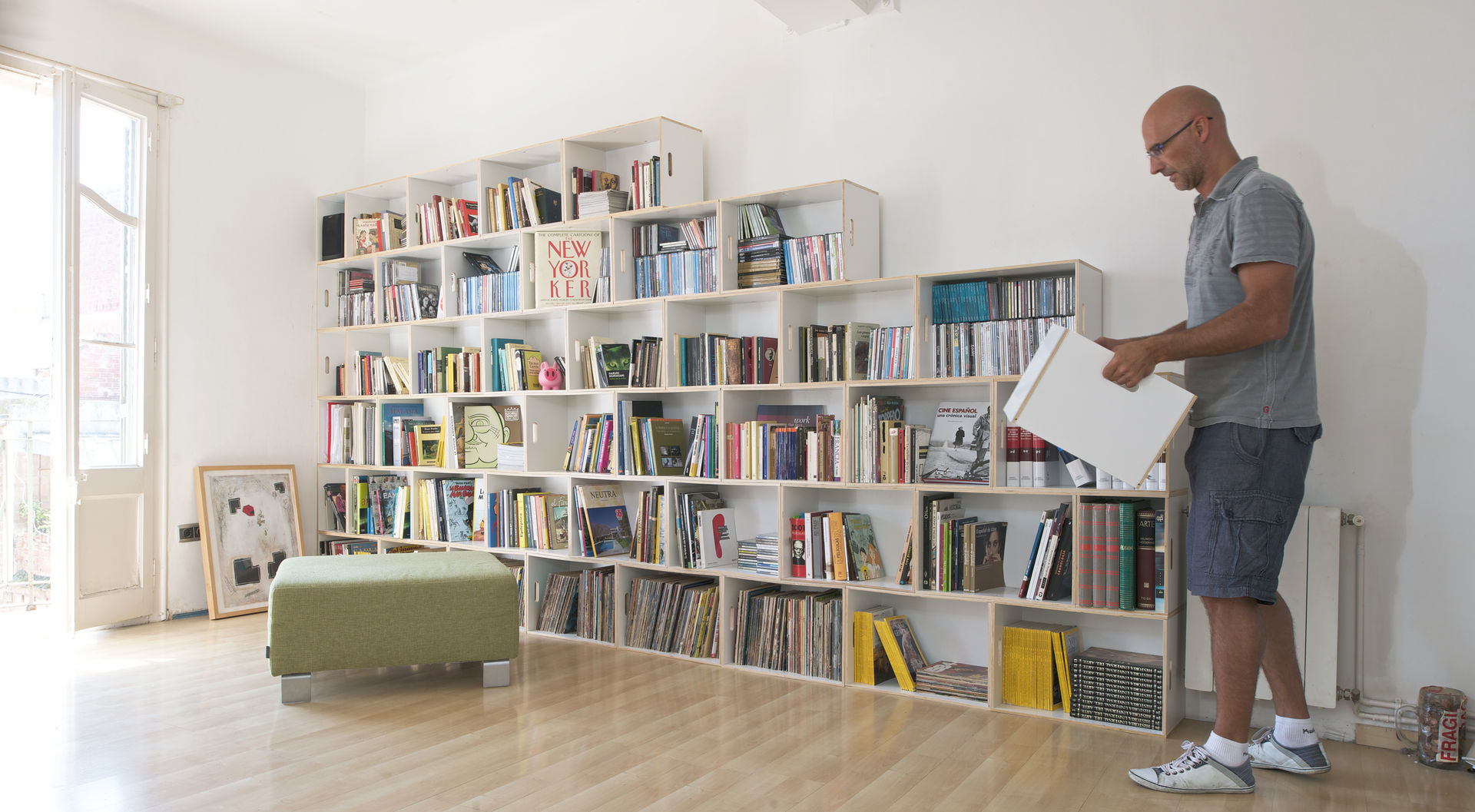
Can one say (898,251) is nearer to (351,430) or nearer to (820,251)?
(820,251)

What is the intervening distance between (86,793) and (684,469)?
2.42 meters

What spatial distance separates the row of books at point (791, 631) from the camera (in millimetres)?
3797

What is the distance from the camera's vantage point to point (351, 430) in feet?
18.4

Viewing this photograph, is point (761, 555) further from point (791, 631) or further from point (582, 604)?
point (582, 604)

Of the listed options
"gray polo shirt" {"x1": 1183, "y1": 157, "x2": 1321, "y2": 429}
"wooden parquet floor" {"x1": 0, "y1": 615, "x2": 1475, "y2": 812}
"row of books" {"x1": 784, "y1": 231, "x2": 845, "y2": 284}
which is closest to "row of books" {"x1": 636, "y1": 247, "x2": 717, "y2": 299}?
"row of books" {"x1": 784, "y1": 231, "x2": 845, "y2": 284}

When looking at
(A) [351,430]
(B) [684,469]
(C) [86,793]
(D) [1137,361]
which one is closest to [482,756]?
(C) [86,793]

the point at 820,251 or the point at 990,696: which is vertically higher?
the point at 820,251

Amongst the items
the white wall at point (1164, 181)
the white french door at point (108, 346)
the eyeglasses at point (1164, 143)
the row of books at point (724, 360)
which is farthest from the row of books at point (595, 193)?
the eyeglasses at point (1164, 143)

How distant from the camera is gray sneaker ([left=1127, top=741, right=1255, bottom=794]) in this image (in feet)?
8.42

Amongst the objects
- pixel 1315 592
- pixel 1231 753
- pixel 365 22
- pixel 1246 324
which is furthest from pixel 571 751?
pixel 365 22

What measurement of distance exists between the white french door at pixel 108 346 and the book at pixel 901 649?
3.79 metres

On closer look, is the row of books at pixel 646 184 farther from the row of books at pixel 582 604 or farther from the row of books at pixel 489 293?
the row of books at pixel 582 604

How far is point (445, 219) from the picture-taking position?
16.9 feet

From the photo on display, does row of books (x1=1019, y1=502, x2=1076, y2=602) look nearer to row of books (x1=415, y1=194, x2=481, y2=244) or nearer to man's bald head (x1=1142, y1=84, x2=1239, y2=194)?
man's bald head (x1=1142, y1=84, x2=1239, y2=194)
